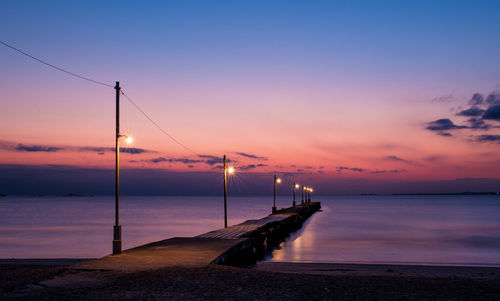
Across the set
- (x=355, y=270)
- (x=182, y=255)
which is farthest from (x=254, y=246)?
(x=182, y=255)

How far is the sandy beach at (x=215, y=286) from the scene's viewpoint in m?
10.8

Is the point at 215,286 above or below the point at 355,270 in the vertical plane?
above

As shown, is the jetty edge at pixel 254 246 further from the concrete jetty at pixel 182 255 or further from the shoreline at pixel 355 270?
the shoreline at pixel 355 270

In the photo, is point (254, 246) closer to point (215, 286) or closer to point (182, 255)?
point (182, 255)

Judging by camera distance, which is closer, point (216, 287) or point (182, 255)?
point (216, 287)

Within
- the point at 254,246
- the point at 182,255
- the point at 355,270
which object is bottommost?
the point at 355,270

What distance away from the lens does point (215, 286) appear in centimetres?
1177

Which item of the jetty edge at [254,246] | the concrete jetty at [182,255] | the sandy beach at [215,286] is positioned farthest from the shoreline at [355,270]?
the sandy beach at [215,286]

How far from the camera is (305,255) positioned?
31141mm

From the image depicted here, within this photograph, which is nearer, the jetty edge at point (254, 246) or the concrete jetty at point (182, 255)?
the concrete jetty at point (182, 255)

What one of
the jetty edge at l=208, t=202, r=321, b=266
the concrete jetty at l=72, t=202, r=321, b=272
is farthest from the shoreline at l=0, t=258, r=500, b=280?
the concrete jetty at l=72, t=202, r=321, b=272

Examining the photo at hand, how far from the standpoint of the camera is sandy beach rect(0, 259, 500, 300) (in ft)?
35.5

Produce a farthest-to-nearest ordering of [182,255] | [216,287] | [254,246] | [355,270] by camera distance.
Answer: [254,246] → [355,270] → [182,255] → [216,287]

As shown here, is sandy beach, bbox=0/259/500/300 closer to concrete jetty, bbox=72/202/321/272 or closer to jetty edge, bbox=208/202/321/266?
concrete jetty, bbox=72/202/321/272
